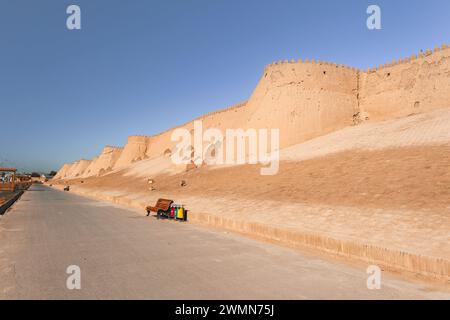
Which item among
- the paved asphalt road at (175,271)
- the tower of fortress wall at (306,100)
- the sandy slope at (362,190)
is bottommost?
the paved asphalt road at (175,271)

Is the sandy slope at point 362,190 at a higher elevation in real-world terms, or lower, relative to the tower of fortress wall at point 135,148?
lower

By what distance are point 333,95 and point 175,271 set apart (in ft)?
107

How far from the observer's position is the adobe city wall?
29.6 meters

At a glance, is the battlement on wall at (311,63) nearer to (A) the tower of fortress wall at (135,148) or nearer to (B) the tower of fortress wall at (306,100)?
(B) the tower of fortress wall at (306,100)

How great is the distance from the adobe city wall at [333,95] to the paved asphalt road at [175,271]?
83.8 ft

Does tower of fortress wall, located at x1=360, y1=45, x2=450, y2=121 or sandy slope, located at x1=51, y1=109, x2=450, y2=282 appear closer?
sandy slope, located at x1=51, y1=109, x2=450, y2=282

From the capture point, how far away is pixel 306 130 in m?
33.0

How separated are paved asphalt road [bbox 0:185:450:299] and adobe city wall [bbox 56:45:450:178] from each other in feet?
83.8

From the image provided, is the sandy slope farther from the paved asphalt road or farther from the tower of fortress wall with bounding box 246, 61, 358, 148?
the tower of fortress wall with bounding box 246, 61, 358, 148

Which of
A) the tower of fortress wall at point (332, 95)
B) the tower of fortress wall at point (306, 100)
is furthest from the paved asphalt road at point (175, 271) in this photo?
the tower of fortress wall at point (332, 95)

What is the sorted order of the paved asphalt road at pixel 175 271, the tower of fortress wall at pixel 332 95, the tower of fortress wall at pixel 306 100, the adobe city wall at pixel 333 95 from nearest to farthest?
the paved asphalt road at pixel 175 271 < the adobe city wall at pixel 333 95 < the tower of fortress wall at pixel 332 95 < the tower of fortress wall at pixel 306 100

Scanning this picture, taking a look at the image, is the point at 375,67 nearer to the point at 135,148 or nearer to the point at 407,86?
the point at 407,86

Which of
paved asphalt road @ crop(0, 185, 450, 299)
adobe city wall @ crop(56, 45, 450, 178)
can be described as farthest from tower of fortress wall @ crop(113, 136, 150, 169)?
paved asphalt road @ crop(0, 185, 450, 299)

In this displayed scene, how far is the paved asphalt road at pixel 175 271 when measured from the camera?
4949mm
